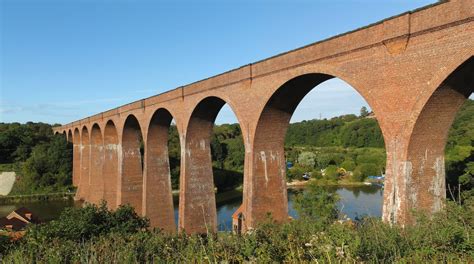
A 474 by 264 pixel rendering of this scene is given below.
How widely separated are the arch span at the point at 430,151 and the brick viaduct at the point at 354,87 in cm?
2

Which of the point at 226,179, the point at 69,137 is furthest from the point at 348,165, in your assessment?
the point at 69,137

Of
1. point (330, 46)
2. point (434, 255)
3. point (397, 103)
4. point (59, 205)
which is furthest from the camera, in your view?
point (59, 205)

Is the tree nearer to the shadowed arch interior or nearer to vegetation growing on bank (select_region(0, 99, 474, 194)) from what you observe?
vegetation growing on bank (select_region(0, 99, 474, 194))

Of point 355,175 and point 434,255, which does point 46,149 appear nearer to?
point 355,175

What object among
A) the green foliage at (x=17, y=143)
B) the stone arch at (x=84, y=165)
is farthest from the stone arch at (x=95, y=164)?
the green foliage at (x=17, y=143)

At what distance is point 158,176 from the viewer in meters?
17.2

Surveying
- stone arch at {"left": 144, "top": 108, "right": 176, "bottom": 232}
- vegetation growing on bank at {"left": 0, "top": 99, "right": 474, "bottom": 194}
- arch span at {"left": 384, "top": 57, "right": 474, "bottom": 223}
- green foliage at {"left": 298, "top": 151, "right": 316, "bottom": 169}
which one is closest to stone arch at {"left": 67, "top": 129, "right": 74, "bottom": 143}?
vegetation growing on bank at {"left": 0, "top": 99, "right": 474, "bottom": 194}

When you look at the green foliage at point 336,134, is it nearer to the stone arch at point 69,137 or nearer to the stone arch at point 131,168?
the stone arch at point 69,137

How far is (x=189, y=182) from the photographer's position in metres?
14.0

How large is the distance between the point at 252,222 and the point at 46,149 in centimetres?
3654

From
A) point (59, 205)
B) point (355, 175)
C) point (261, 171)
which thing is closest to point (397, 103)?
point (261, 171)

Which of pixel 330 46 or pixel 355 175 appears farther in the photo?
pixel 355 175

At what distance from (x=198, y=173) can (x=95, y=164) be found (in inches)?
702

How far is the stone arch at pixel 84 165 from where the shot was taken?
32.3m
